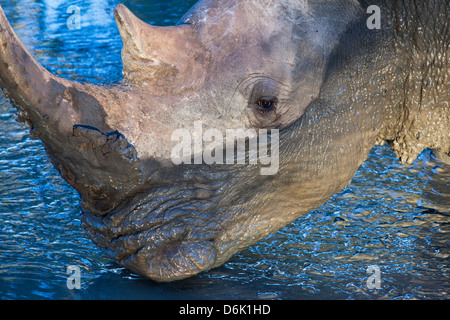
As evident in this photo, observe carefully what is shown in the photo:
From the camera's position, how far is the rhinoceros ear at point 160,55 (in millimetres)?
3250

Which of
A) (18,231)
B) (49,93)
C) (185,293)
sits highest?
(49,93)

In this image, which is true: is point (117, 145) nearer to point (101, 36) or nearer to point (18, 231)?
point (18, 231)

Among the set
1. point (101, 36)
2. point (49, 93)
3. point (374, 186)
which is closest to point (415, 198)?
point (374, 186)

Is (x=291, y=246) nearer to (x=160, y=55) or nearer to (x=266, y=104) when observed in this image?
(x=266, y=104)

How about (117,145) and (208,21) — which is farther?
(208,21)

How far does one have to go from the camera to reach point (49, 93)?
117 inches

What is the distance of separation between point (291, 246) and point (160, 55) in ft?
5.42

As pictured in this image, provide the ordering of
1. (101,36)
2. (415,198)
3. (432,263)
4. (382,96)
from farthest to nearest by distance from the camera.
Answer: (101,36), (415,198), (432,263), (382,96)

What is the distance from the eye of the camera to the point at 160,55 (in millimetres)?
3326

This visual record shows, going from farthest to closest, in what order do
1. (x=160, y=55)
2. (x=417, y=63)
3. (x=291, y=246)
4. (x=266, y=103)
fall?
(x=291, y=246)
(x=417, y=63)
(x=266, y=103)
(x=160, y=55)

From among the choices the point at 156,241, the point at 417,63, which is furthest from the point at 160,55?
the point at 417,63

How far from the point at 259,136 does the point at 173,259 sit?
2.70 ft

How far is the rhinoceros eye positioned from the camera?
140 inches

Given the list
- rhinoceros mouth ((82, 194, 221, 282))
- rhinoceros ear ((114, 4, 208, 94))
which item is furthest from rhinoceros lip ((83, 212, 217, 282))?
rhinoceros ear ((114, 4, 208, 94))
